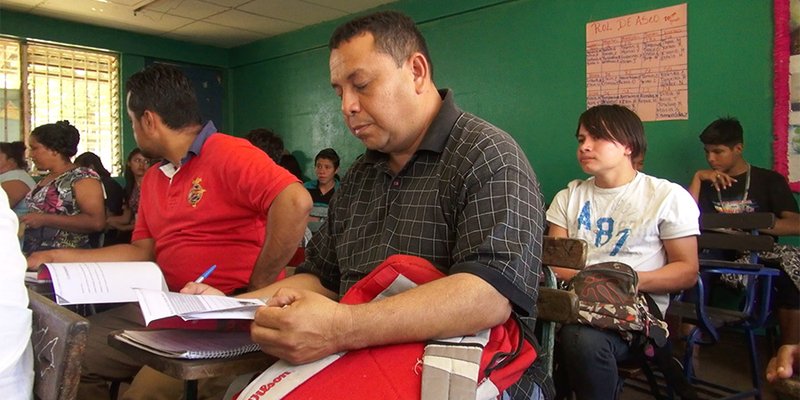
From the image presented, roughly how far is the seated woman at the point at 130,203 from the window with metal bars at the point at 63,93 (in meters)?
1.76

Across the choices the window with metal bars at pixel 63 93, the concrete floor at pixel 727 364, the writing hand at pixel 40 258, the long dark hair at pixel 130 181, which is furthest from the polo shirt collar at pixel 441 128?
the window with metal bars at pixel 63 93

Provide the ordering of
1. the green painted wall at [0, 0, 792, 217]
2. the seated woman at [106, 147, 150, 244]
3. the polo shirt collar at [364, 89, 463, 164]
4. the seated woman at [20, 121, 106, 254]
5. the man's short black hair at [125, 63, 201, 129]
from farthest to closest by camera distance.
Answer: the seated woman at [106, 147, 150, 244]
the green painted wall at [0, 0, 792, 217]
the seated woman at [20, 121, 106, 254]
the man's short black hair at [125, 63, 201, 129]
the polo shirt collar at [364, 89, 463, 164]

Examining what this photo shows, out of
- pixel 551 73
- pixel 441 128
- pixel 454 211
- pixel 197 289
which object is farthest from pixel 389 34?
pixel 551 73

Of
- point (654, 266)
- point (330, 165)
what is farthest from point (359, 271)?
point (330, 165)

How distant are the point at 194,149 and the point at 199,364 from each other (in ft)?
3.79

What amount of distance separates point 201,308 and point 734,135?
3443 mm

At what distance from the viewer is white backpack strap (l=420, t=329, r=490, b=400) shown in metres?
0.87

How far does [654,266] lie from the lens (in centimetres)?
202

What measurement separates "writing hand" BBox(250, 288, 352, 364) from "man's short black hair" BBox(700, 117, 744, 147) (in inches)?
129

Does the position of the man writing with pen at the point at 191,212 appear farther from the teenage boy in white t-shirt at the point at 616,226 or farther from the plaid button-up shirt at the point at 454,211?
the teenage boy in white t-shirt at the point at 616,226

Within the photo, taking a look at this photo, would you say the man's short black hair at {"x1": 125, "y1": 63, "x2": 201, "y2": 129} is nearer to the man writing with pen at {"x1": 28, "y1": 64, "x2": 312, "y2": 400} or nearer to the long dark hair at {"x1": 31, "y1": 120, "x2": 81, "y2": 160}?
the man writing with pen at {"x1": 28, "y1": 64, "x2": 312, "y2": 400}

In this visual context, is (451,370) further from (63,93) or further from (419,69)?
(63,93)

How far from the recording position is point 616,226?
2.12m

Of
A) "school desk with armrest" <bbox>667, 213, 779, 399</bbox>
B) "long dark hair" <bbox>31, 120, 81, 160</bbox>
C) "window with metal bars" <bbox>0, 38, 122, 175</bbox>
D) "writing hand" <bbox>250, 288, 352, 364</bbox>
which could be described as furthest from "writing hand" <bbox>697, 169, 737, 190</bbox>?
"window with metal bars" <bbox>0, 38, 122, 175</bbox>
